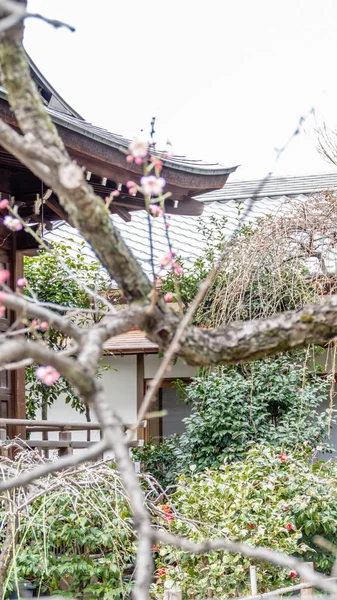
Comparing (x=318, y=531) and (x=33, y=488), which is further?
(x=318, y=531)

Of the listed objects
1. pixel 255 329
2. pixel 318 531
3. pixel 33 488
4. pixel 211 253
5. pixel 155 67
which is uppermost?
pixel 155 67

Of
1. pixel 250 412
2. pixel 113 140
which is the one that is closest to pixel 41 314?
pixel 113 140

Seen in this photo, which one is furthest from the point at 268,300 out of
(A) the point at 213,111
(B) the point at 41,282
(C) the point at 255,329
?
(A) the point at 213,111

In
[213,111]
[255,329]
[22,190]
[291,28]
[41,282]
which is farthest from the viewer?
[213,111]

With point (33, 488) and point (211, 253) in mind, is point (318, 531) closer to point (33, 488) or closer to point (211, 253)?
point (33, 488)

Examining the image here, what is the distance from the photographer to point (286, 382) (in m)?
6.78

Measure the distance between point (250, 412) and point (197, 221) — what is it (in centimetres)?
378

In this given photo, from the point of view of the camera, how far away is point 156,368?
8609 millimetres

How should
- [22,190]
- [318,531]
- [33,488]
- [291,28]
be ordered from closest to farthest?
[33,488] → [318,531] → [22,190] → [291,28]

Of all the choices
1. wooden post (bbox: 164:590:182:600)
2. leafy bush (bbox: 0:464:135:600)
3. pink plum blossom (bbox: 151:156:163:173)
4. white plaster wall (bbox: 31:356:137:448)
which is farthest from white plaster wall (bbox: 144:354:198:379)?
pink plum blossom (bbox: 151:156:163:173)

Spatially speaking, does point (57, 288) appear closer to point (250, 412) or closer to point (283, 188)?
point (250, 412)

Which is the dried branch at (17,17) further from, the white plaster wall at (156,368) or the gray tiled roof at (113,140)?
the white plaster wall at (156,368)

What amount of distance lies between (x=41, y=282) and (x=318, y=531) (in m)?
3.96

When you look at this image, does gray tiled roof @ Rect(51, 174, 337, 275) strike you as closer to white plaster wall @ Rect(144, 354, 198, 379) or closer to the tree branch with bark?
white plaster wall @ Rect(144, 354, 198, 379)
